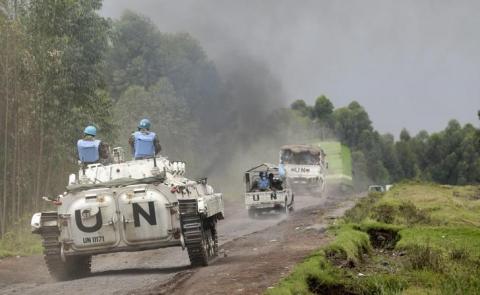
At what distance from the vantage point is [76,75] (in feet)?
109

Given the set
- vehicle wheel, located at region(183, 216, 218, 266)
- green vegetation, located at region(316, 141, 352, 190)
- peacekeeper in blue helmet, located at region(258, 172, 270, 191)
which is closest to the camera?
vehicle wheel, located at region(183, 216, 218, 266)

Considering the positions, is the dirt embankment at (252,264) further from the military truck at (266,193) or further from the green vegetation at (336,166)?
the green vegetation at (336,166)

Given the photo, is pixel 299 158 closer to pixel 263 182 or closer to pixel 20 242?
pixel 263 182

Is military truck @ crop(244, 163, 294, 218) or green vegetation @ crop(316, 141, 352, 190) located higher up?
green vegetation @ crop(316, 141, 352, 190)

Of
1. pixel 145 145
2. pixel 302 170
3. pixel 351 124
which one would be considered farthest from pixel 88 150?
pixel 351 124

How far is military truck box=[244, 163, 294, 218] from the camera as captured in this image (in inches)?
1362

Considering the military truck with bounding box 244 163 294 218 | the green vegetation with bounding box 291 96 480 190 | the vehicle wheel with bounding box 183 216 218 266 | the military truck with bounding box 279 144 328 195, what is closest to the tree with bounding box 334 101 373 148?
the green vegetation with bounding box 291 96 480 190

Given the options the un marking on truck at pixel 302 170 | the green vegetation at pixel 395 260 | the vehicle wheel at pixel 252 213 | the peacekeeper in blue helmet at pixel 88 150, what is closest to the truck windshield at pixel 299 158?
the un marking on truck at pixel 302 170

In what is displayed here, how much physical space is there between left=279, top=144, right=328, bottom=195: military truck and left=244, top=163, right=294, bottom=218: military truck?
620 inches

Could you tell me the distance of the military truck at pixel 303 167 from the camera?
171 feet

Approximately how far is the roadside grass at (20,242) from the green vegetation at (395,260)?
897cm

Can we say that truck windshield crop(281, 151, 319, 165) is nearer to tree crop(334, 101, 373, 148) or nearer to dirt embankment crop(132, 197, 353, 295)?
dirt embankment crop(132, 197, 353, 295)

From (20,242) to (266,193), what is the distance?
12.7 metres

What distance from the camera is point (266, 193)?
34.6 meters
